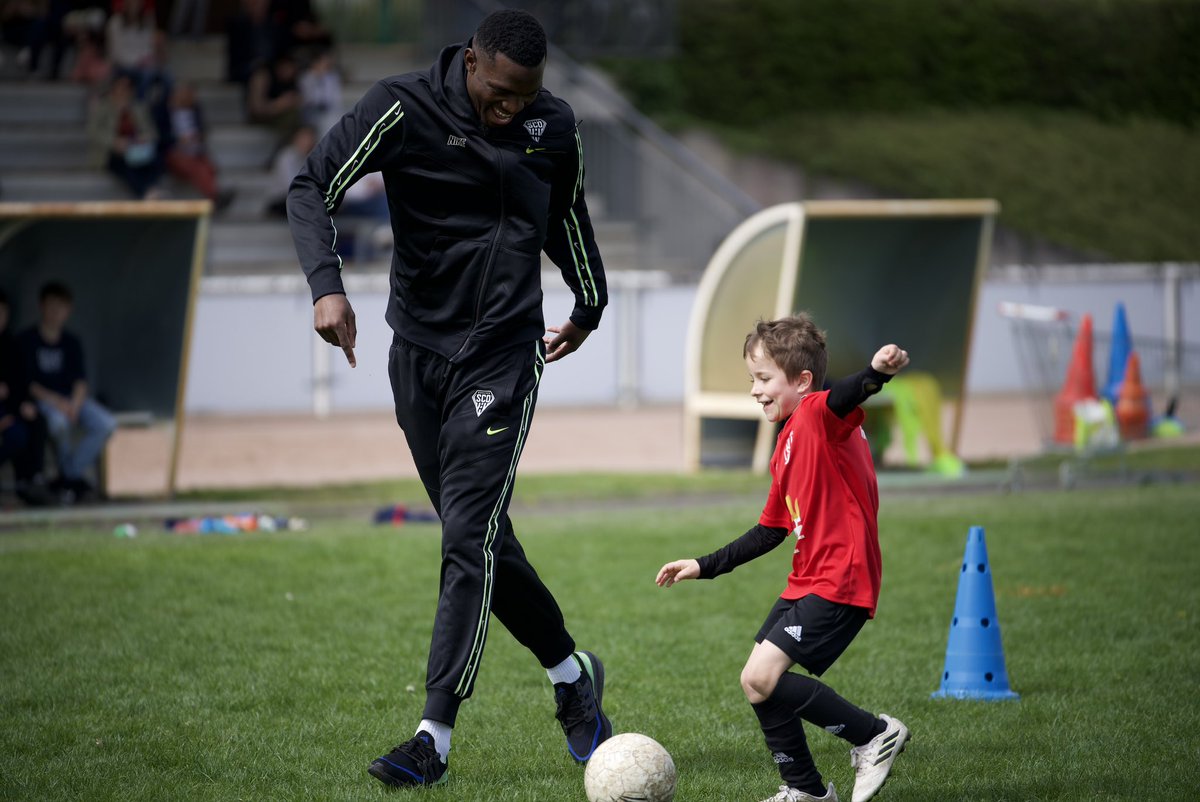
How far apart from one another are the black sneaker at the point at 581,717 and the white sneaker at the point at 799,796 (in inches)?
31.0

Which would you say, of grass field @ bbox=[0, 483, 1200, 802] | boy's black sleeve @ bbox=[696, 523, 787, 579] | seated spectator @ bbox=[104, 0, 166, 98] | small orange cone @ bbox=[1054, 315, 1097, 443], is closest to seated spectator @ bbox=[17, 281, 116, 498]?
grass field @ bbox=[0, 483, 1200, 802]

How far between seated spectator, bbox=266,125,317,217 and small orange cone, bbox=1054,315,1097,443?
11.4 m

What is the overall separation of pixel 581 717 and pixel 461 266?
5.19ft

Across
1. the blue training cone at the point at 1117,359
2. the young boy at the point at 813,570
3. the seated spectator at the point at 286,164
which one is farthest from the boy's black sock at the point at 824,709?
the seated spectator at the point at 286,164

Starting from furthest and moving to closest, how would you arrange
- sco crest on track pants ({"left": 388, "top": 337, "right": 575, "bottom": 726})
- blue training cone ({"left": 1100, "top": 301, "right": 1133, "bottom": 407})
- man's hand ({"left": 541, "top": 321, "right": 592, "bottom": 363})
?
blue training cone ({"left": 1100, "top": 301, "right": 1133, "bottom": 407})
man's hand ({"left": 541, "top": 321, "right": 592, "bottom": 363})
sco crest on track pants ({"left": 388, "top": 337, "right": 575, "bottom": 726})

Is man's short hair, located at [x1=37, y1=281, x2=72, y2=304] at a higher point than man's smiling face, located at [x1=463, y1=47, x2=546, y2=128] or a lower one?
lower

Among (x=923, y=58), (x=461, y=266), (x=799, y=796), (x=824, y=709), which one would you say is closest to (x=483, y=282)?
(x=461, y=266)

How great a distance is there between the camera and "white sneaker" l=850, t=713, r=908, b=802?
15.3ft

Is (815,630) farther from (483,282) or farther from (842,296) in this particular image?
(842,296)

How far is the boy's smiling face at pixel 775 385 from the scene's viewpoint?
185 inches

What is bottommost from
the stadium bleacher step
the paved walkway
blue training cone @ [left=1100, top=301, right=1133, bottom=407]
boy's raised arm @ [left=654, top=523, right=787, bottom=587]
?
the paved walkway

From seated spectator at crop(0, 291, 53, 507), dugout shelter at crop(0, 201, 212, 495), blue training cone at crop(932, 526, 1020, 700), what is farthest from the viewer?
dugout shelter at crop(0, 201, 212, 495)

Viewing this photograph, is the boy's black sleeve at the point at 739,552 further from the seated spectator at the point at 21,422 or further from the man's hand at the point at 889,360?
the seated spectator at the point at 21,422

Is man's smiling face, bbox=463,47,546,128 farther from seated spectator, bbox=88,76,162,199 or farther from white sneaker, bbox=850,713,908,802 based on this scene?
seated spectator, bbox=88,76,162,199
